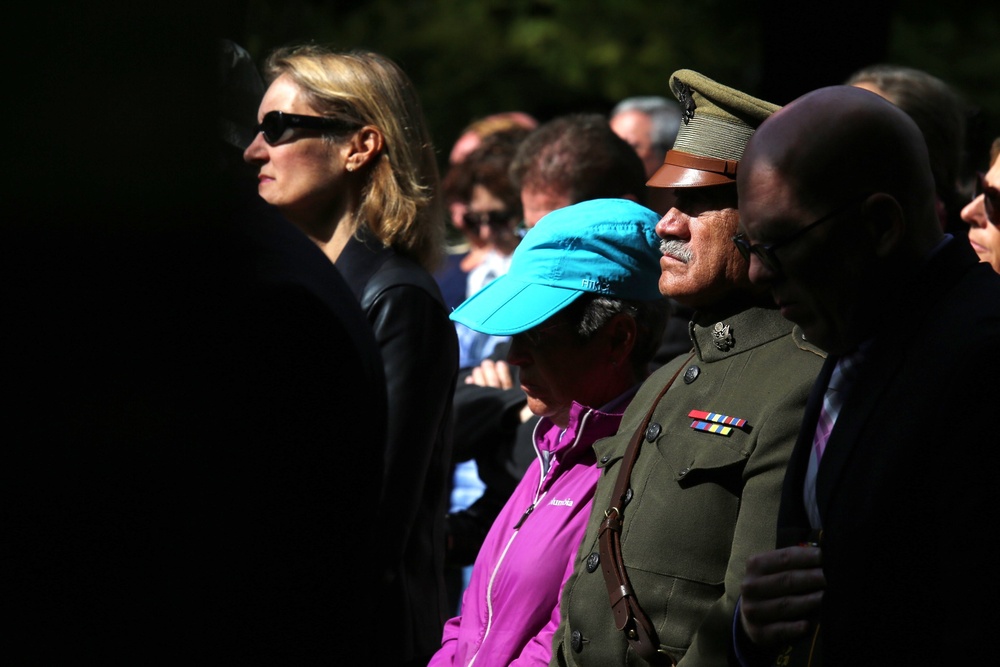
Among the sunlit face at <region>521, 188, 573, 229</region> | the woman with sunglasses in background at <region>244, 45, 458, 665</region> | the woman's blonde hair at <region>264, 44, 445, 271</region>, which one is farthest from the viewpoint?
the sunlit face at <region>521, 188, 573, 229</region>

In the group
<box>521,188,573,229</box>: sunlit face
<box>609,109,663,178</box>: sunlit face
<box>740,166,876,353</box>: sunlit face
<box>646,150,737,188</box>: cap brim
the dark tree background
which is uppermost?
<box>740,166,876,353</box>: sunlit face

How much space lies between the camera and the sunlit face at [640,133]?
681cm

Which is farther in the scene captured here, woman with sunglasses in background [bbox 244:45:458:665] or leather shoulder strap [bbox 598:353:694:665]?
woman with sunglasses in background [bbox 244:45:458:665]

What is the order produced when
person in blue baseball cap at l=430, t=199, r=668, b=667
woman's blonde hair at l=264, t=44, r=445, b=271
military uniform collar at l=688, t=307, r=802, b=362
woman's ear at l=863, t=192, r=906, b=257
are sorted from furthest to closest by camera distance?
woman's blonde hair at l=264, t=44, r=445, b=271 → person in blue baseball cap at l=430, t=199, r=668, b=667 → military uniform collar at l=688, t=307, r=802, b=362 → woman's ear at l=863, t=192, r=906, b=257

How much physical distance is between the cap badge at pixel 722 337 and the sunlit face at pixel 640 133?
3965mm

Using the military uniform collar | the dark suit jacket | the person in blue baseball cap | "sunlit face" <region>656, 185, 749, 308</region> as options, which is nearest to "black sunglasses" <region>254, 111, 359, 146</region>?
the person in blue baseball cap

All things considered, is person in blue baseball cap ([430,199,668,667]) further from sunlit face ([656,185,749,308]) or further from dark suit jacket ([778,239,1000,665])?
dark suit jacket ([778,239,1000,665])

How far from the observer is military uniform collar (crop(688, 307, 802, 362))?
9.14ft

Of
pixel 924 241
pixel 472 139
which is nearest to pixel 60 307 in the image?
pixel 924 241

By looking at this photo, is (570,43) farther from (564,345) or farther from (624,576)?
(624,576)


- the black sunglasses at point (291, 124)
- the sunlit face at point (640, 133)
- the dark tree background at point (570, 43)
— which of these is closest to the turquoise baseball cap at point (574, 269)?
the black sunglasses at point (291, 124)

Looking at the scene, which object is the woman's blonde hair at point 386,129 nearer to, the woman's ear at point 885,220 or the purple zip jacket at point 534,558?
the purple zip jacket at point 534,558

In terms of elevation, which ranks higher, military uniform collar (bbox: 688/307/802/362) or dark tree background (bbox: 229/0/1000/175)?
military uniform collar (bbox: 688/307/802/362)

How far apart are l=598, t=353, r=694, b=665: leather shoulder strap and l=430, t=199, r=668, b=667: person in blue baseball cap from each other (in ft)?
1.12
